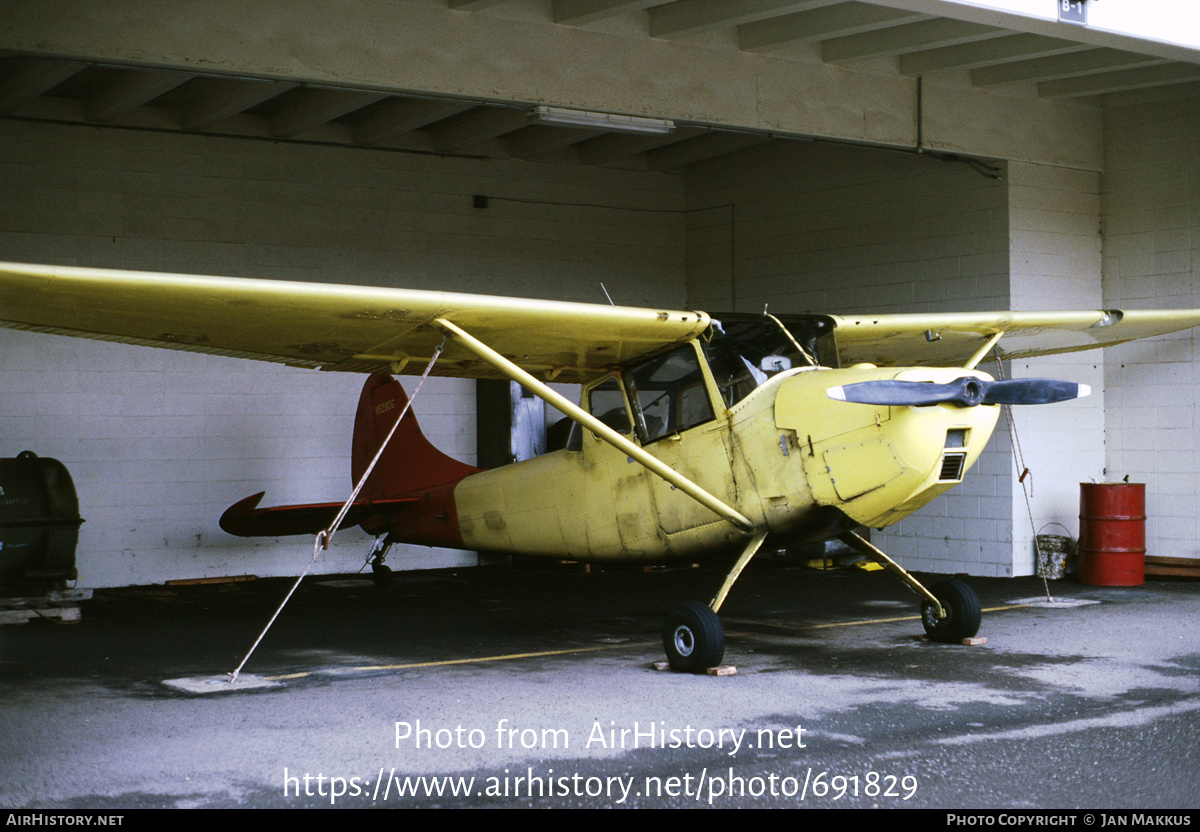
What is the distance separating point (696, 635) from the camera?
265 inches

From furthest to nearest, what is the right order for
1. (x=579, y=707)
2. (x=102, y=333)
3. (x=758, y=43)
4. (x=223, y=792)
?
(x=758, y=43)
(x=102, y=333)
(x=579, y=707)
(x=223, y=792)

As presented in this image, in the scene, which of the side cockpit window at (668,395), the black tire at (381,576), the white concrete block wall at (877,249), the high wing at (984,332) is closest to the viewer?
the side cockpit window at (668,395)

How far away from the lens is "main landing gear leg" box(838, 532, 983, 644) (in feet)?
25.2

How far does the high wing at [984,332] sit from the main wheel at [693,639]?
2511 mm

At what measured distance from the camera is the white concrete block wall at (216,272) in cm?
1117

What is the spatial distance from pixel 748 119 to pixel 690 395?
3.43 m

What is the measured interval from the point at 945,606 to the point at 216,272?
7994 mm

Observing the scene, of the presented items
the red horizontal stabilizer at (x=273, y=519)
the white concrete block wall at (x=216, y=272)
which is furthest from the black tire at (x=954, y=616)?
the white concrete block wall at (x=216, y=272)

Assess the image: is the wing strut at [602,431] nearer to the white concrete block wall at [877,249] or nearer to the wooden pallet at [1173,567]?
the white concrete block wall at [877,249]

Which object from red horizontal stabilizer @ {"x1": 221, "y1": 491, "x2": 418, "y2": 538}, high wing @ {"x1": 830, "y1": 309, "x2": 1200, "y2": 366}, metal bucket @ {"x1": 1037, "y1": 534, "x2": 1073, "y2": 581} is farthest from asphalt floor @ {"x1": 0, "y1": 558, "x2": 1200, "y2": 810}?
high wing @ {"x1": 830, "y1": 309, "x2": 1200, "y2": 366}

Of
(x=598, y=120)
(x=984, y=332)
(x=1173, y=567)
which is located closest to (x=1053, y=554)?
(x=1173, y=567)

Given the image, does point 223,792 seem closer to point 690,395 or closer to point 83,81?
point 690,395

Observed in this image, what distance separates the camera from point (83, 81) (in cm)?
1068
